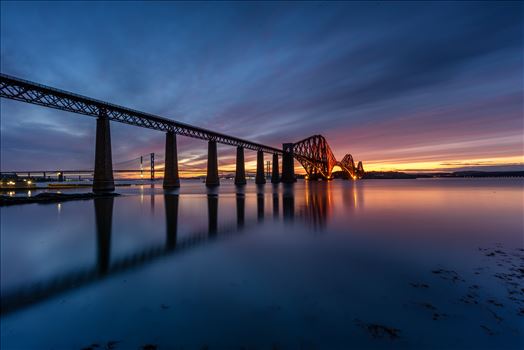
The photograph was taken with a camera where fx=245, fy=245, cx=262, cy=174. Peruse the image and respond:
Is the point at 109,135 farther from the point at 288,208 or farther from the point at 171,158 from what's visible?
the point at 288,208

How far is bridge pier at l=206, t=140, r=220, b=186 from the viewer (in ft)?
206

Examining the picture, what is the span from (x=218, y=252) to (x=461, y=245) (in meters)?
9.33

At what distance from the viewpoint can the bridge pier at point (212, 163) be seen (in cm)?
6291

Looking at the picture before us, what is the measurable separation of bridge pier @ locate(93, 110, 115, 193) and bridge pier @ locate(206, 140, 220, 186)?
27.7 m

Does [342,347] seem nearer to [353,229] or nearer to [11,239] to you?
[353,229]

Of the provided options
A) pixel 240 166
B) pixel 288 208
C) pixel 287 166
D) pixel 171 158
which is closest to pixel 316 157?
pixel 287 166

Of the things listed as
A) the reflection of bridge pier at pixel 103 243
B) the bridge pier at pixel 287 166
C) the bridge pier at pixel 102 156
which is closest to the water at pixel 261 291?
the reflection of bridge pier at pixel 103 243

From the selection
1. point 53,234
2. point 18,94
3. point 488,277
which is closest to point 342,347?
point 488,277

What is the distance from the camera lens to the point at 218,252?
8523 millimetres

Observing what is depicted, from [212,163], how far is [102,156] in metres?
31.0

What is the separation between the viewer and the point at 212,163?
64188 mm

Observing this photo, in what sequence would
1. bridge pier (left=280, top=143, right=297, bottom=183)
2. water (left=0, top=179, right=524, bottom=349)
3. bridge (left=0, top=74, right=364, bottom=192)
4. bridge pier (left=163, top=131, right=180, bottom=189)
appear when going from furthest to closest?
bridge pier (left=280, top=143, right=297, bottom=183), bridge pier (left=163, top=131, right=180, bottom=189), bridge (left=0, top=74, right=364, bottom=192), water (left=0, top=179, right=524, bottom=349)

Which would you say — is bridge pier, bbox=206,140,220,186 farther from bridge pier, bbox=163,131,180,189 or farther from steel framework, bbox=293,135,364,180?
steel framework, bbox=293,135,364,180

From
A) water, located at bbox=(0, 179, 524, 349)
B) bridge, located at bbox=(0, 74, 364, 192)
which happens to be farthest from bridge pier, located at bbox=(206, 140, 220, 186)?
water, located at bbox=(0, 179, 524, 349)
